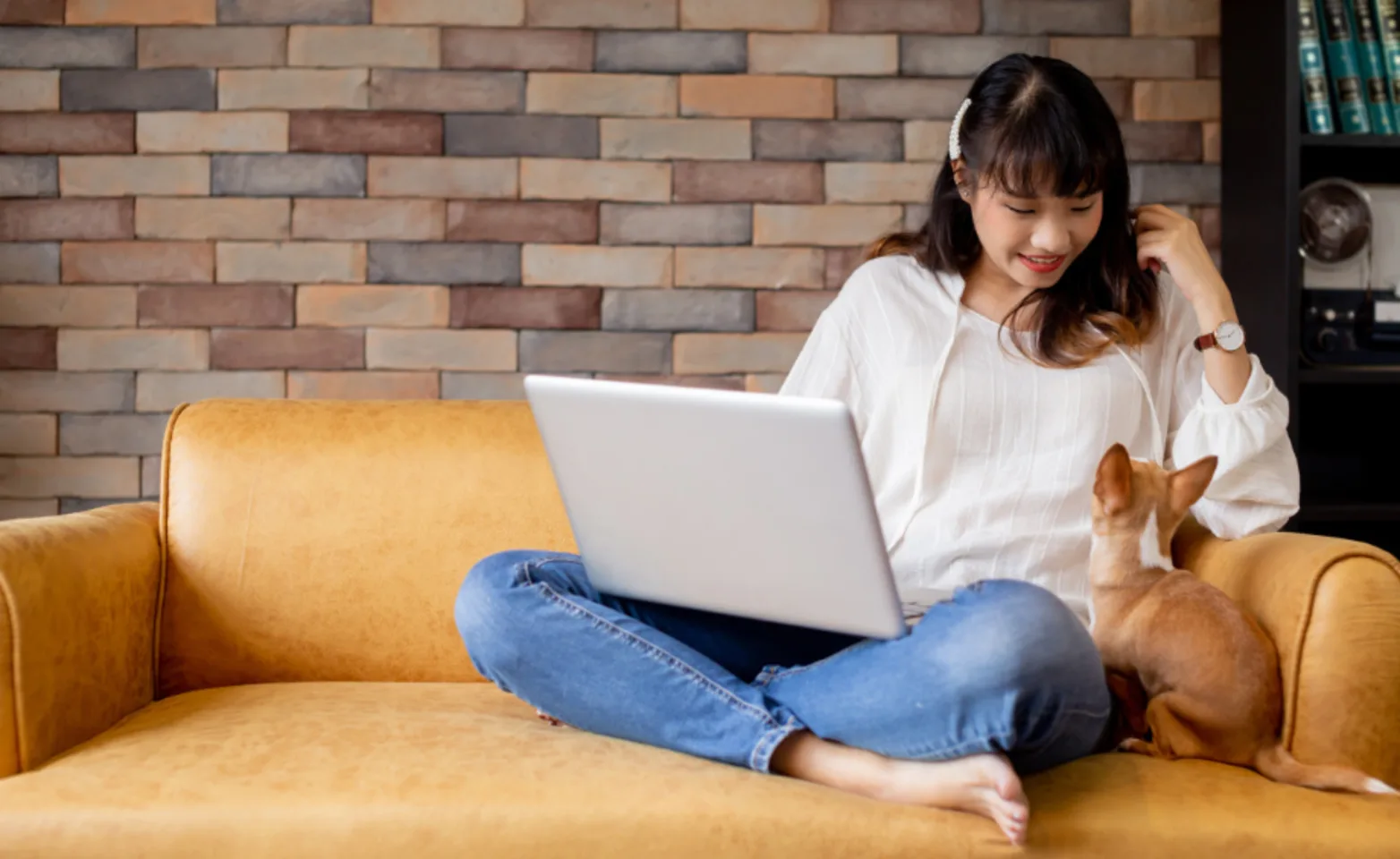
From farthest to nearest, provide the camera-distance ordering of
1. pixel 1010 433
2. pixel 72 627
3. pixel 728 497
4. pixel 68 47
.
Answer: pixel 68 47
pixel 1010 433
pixel 72 627
pixel 728 497

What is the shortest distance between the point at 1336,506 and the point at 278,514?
166cm

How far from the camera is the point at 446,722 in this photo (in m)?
1.38

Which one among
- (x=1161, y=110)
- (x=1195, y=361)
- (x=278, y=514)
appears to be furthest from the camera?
(x=1161, y=110)

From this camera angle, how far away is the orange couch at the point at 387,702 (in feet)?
3.74

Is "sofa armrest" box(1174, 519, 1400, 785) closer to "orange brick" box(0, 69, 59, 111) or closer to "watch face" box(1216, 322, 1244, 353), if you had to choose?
"watch face" box(1216, 322, 1244, 353)

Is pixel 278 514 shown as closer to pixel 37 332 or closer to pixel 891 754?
pixel 37 332

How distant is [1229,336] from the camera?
56.4 inches

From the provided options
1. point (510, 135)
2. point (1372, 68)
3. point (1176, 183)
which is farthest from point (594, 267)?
point (1372, 68)

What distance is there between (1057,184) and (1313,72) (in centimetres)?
95

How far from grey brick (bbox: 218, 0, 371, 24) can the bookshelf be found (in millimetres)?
1529

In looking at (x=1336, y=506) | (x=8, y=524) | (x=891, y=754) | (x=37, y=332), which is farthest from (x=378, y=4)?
(x=1336, y=506)

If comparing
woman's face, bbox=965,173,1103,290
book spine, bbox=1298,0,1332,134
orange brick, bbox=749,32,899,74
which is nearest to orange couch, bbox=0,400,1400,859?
woman's face, bbox=965,173,1103,290

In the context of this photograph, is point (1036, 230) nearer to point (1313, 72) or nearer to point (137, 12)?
point (1313, 72)

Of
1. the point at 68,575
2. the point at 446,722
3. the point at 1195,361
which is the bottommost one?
the point at 446,722
